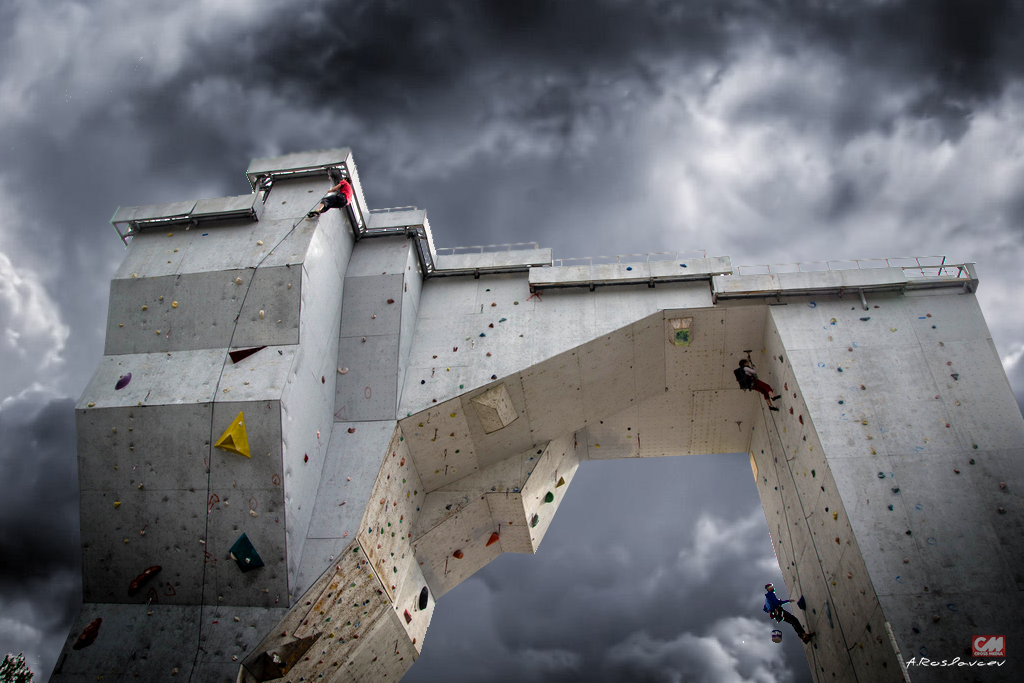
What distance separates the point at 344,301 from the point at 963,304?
12.2m

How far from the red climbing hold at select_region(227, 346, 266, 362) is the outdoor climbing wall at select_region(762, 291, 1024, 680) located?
32.2 feet

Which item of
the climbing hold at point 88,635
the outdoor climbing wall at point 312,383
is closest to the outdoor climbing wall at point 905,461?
the outdoor climbing wall at point 312,383

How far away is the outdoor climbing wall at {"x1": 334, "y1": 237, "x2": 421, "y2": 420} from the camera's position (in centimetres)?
1162

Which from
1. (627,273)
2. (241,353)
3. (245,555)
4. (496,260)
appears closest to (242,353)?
(241,353)

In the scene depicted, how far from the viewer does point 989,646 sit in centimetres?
863

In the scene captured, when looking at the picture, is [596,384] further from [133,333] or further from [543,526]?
[133,333]

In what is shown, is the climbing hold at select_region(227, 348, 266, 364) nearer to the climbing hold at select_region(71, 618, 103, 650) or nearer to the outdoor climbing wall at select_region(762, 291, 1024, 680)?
the climbing hold at select_region(71, 618, 103, 650)

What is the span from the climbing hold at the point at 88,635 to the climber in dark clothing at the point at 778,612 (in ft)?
39.9

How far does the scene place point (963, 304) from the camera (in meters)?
11.7

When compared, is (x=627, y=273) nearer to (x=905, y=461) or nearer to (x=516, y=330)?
(x=516, y=330)

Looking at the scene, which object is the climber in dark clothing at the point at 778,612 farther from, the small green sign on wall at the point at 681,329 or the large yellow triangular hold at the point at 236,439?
the large yellow triangular hold at the point at 236,439

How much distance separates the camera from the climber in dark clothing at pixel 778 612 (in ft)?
40.2

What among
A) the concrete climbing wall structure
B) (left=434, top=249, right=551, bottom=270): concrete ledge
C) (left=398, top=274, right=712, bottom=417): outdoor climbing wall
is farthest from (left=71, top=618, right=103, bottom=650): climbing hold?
(left=434, top=249, right=551, bottom=270): concrete ledge

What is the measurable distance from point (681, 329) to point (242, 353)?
856 cm
